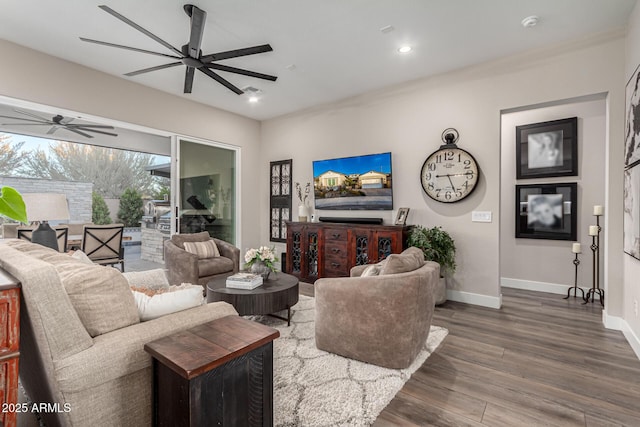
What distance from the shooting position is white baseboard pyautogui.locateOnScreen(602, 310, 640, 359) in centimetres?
267

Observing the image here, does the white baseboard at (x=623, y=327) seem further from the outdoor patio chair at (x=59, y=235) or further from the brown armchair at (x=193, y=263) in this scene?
the outdoor patio chair at (x=59, y=235)

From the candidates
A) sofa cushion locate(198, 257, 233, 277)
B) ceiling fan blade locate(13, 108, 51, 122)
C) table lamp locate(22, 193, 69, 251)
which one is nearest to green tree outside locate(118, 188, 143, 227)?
ceiling fan blade locate(13, 108, 51, 122)

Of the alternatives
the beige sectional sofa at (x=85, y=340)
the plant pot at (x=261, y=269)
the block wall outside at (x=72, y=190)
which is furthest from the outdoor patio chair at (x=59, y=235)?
the beige sectional sofa at (x=85, y=340)

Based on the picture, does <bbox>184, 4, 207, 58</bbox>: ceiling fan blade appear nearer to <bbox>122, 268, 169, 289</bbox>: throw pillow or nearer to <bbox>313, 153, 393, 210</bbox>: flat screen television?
<bbox>122, 268, 169, 289</bbox>: throw pillow

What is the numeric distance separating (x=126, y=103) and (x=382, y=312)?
455 centimetres

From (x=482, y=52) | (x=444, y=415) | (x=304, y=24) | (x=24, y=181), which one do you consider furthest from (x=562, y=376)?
(x=24, y=181)

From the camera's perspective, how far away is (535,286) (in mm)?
4723

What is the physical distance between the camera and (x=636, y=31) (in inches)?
108

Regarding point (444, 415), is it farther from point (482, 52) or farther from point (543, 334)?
point (482, 52)

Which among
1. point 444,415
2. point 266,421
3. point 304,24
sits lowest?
point 444,415

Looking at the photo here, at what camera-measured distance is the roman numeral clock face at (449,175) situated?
399 centimetres

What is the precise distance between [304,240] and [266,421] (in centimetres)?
366

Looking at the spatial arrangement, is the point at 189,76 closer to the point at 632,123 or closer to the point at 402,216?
the point at 402,216

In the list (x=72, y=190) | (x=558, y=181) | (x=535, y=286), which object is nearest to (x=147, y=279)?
(x=72, y=190)
